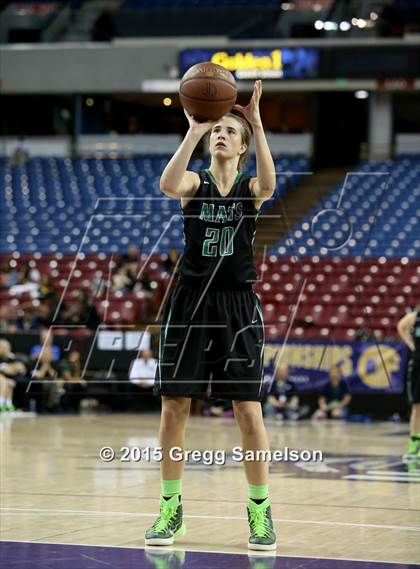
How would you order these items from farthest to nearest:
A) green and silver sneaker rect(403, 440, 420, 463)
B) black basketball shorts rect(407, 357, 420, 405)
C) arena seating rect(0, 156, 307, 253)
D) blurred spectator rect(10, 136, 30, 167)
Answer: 1. blurred spectator rect(10, 136, 30, 167)
2. arena seating rect(0, 156, 307, 253)
3. black basketball shorts rect(407, 357, 420, 405)
4. green and silver sneaker rect(403, 440, 420, 463)

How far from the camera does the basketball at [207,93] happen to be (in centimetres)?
589

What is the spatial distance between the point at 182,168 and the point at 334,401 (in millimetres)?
11691

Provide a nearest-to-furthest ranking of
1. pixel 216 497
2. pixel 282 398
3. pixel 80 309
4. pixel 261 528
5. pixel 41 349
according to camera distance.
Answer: pixel 261 528 → pixel 216 497 → pixel 282 398 → pixel 41 349 → pixel 80 309

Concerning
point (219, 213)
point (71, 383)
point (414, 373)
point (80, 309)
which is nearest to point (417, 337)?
point (414, 373)

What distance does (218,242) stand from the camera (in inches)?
230

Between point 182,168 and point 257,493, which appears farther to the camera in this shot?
point 257,493

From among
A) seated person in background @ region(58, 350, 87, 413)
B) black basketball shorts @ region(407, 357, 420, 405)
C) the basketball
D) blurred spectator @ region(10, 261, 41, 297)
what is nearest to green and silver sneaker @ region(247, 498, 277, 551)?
the basketball

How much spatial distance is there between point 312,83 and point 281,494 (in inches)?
737

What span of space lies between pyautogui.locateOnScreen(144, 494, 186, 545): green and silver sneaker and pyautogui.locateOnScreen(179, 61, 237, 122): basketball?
1.98m

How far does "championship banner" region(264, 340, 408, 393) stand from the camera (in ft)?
55.2

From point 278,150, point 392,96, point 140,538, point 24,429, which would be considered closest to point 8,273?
point 24,429

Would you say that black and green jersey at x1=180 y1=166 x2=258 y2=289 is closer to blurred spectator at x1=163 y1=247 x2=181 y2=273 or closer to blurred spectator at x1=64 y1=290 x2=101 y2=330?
blurred spectator at x1=64 y1=290 x2=101 y2=330

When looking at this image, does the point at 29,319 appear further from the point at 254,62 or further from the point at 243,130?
the point at 243,130

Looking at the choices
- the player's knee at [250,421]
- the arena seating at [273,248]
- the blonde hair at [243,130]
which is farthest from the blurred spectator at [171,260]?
the player's knee at [250,421]
